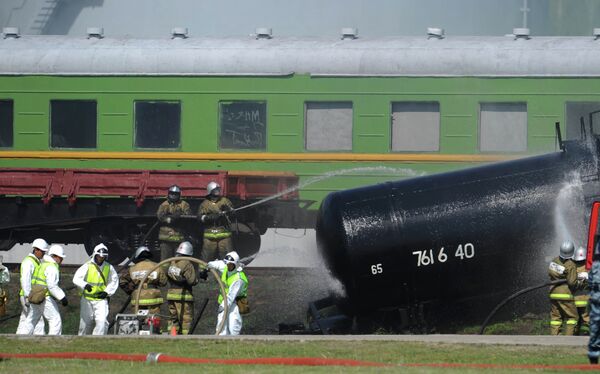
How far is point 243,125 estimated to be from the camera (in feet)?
80.4

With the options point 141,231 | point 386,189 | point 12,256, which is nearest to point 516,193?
point 386,189

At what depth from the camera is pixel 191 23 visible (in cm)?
4728

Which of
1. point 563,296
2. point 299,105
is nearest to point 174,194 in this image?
point 299,105

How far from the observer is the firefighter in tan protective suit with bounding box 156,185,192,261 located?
23.3m

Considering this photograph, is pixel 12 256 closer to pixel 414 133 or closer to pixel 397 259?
pixel 414 133

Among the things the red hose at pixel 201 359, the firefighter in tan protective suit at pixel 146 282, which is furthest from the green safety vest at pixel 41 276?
the red hose at pixel 201 359

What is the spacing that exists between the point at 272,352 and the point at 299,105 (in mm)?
9459

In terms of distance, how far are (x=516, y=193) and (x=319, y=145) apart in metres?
7.04

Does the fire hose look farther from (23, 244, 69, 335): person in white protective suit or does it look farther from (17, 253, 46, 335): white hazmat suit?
(17, 253, 46, 335): white hazmat suit

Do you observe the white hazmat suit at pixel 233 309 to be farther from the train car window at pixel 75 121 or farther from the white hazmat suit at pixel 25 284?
the train car window at pixel 75 121

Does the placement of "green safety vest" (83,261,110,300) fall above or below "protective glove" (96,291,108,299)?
above

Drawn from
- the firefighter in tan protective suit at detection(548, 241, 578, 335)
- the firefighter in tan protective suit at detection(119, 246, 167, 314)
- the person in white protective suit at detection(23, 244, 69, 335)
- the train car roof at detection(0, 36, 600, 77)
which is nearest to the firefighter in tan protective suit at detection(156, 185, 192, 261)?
the train car roof at detection(0, 36, 600, 77)

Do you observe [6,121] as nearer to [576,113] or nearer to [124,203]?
[124,203]

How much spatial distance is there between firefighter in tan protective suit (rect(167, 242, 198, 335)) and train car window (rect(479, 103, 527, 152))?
22.2 ft
